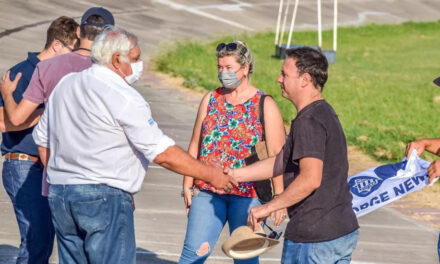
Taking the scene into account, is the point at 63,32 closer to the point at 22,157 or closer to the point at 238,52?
the point at 22,157

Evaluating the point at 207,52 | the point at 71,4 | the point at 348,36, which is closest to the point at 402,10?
the point at 348,36

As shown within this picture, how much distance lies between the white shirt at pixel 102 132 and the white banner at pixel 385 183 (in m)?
1.58

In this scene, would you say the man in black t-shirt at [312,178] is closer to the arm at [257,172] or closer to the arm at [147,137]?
the arm at [147,137]

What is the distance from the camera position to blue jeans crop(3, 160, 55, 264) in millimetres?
6477

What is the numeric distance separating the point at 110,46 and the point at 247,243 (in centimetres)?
135

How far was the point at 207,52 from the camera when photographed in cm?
2912

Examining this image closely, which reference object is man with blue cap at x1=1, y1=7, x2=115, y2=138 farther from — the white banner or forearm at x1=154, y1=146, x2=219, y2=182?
the white banner

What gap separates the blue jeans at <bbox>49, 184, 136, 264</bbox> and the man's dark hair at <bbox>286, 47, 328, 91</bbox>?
1.19 m

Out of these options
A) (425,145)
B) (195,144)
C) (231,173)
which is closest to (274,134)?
(231,173)

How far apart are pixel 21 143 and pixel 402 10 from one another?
4667cm

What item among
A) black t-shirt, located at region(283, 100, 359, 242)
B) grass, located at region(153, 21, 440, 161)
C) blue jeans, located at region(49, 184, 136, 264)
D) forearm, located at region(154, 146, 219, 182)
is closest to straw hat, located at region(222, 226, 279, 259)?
black t-shirt, located at region(283, 100, 359, 242)

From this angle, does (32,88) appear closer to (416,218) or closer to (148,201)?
(148,201)

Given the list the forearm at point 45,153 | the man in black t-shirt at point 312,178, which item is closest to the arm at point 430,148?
the man in black t-shirt at point 312,178

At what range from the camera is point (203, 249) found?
641 cm
